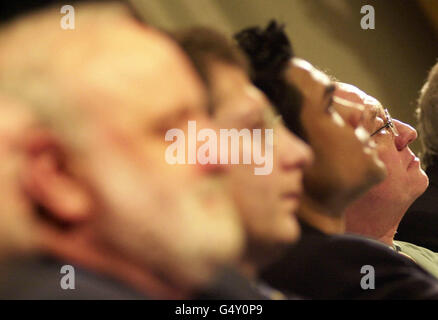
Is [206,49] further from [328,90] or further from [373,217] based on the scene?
[373,217]

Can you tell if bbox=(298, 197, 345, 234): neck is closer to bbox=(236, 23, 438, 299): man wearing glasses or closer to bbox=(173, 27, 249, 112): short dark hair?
bbox=(236, 23, 438, 299): man wearing glasses

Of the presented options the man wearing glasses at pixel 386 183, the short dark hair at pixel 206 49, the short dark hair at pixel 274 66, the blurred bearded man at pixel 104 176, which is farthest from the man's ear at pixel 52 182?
the man wearing glasses at pixel 386 183

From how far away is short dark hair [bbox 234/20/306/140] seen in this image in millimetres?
714

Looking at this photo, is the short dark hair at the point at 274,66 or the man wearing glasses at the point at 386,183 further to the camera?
the man wearing glasses at the point at 386,183

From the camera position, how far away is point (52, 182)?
45 centimetres

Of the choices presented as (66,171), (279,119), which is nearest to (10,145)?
(66,171)

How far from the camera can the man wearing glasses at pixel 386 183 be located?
3.12 feet

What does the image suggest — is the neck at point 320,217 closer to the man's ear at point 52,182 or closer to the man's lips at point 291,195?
the man's lips at point 291,195

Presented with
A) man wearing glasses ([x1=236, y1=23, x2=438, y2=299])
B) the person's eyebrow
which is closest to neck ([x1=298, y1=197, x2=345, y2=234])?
man wearing glasses ([x1=236, y1=23, x2=438, y2=299])

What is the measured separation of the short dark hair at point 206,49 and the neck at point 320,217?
19 centimetres

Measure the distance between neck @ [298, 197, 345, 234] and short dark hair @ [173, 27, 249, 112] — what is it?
189mm

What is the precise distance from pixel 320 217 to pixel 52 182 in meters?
0.38
